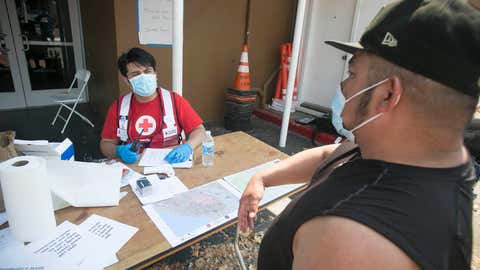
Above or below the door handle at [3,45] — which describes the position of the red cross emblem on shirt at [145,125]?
below

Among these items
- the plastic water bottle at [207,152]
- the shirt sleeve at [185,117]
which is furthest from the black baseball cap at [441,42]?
the shirt sleeve at [185,117]

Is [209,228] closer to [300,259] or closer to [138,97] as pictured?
[300,259]

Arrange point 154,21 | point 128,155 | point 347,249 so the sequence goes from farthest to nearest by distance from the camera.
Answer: point 154,21 → point 128,155 → point 347,249

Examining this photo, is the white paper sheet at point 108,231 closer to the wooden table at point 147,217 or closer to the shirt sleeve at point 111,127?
the wooden table at point 147,217

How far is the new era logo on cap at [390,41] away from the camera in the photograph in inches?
22.0

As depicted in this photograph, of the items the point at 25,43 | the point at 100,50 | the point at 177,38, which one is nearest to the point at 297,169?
the point at 177,38

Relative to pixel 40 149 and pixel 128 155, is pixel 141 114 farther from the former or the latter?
pixel 40 149

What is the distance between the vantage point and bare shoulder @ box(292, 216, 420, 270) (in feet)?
1.58

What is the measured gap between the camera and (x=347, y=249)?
50cm

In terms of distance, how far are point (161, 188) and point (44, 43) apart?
14.2ft

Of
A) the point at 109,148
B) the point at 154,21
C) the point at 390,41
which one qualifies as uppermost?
the point at 154,21

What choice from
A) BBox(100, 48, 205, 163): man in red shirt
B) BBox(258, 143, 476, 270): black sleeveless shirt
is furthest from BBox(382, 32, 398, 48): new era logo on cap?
→ BBox(100, 48, 205, 163): man in red shirt

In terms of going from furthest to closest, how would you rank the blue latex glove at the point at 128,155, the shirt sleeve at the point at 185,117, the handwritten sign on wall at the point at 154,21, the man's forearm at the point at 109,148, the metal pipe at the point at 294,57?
the handwritten sign on wall at the point at 154,21
the metal pipe at the point at 294,57
the shirt sleeve at the point at 185,117
the man's forearm at the point at 109,148
the blue latex glove at the point at 128,155

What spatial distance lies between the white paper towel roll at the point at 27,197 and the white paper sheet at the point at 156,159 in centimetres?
58
